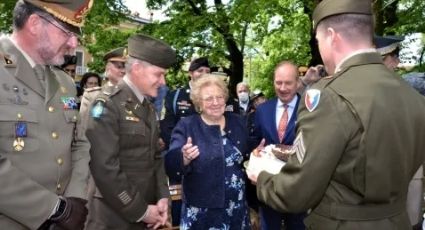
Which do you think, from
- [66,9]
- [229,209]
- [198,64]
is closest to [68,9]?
[66,9]

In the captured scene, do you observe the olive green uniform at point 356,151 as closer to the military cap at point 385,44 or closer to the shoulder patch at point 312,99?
the shoulder patch at point 312,99

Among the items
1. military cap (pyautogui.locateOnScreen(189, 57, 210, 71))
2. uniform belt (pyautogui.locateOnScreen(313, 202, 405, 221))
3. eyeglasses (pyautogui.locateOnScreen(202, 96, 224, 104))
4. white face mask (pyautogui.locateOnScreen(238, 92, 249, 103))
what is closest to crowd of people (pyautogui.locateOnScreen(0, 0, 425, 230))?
uniform belt (pyautogui.locateOnScreen(313, 202, 405, 221))

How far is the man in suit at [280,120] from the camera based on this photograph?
4480mm

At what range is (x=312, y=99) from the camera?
2.24 m

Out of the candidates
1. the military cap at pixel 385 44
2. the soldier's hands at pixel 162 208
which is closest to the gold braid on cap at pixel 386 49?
the military cap at pixel 385 44

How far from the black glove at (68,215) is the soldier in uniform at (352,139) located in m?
1.00

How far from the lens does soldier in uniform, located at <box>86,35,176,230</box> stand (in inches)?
121

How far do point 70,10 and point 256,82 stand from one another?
3710 cm

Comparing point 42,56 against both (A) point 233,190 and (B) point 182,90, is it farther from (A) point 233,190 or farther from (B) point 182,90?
(B) point 182,90

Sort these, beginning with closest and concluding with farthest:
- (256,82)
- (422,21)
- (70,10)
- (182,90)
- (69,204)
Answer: (69,204) < (70,10) < (182,90) < (422,21) < (256,82)

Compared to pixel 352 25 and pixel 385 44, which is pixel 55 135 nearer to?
pixel 352 25

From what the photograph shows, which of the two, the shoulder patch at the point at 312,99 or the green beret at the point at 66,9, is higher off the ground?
the green beret at the point at 66,9

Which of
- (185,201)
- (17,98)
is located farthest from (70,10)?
(185,201)

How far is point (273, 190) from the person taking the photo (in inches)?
93.7
